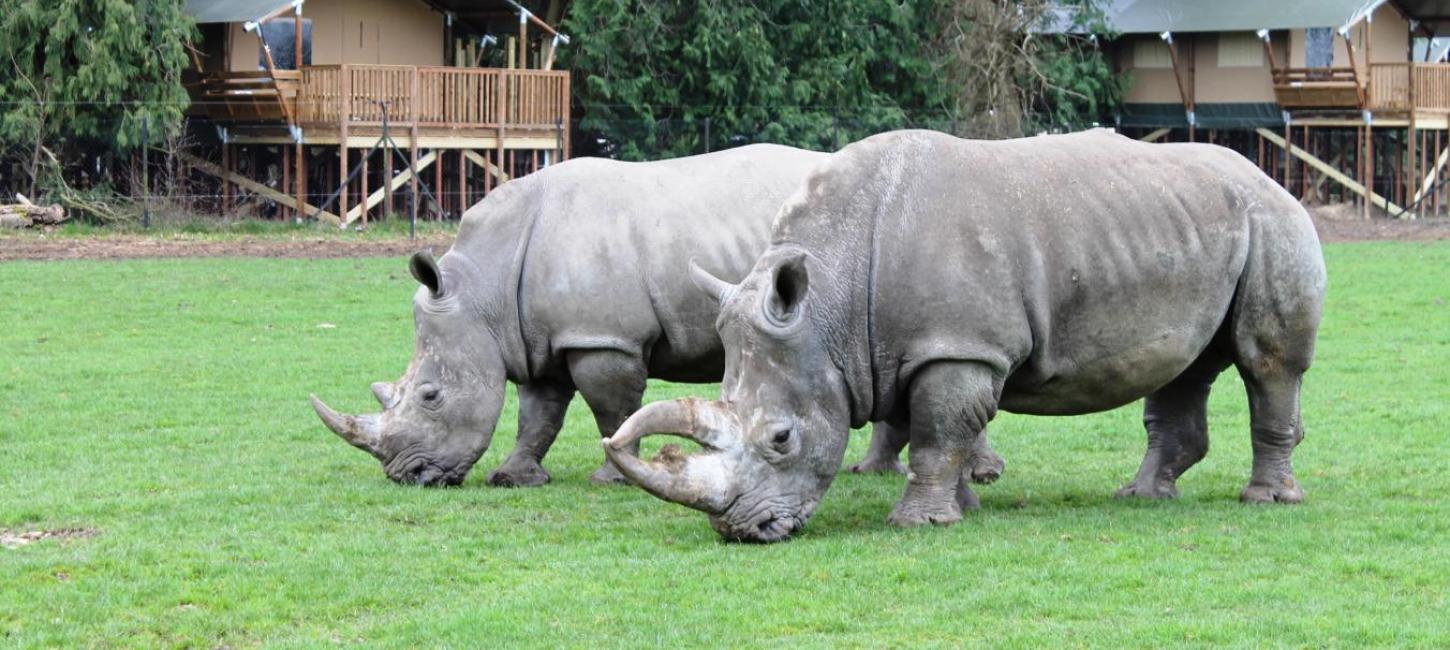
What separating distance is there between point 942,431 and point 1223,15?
38.4m

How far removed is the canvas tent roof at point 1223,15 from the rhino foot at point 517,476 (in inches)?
1360

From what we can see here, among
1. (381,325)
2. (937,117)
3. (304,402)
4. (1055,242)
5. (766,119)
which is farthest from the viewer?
(937,117)

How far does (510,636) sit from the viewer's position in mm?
8383

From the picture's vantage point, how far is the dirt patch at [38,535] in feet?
34.3

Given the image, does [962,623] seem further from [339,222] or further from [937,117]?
[937,117]

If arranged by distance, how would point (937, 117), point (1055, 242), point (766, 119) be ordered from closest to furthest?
point (1055, 242) < point (766, 119) < point (937, 117)

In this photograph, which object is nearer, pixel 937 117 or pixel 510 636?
pixel 510 636

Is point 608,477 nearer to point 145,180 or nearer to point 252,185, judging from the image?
point 145,180

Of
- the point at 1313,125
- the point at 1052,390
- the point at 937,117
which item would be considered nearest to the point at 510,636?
the point at 1052,390

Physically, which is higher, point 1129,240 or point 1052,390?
point 1129,240

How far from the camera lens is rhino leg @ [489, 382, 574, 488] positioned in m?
12.6

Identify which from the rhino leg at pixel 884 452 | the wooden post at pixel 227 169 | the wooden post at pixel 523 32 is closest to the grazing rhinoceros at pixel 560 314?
the rhino leg at pixel 884 452

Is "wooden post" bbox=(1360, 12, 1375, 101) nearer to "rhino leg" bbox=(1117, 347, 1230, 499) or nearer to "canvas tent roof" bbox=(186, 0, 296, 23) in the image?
"canvas tent roof" bbox=(186, 0, 296, 23)

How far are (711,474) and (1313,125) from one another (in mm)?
38553
